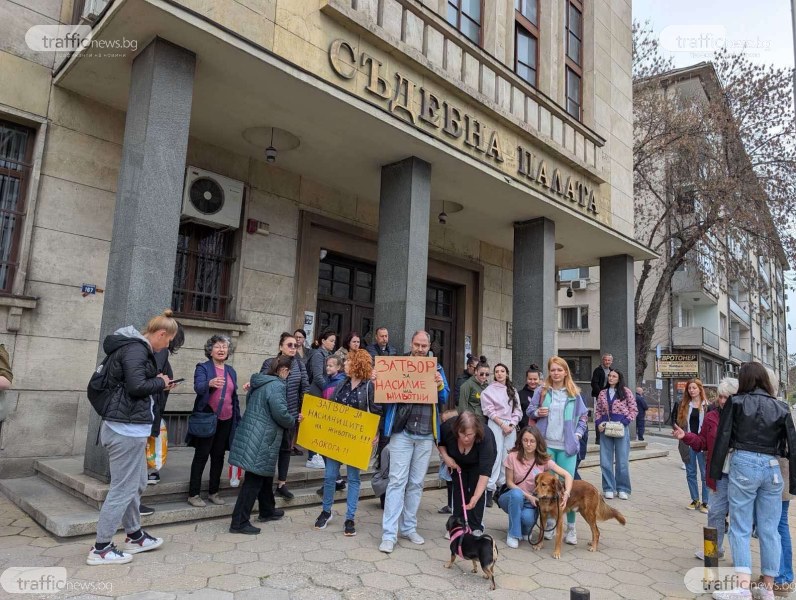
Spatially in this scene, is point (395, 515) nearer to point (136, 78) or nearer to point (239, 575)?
point (239, 575)

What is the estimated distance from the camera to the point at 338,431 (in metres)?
5.41

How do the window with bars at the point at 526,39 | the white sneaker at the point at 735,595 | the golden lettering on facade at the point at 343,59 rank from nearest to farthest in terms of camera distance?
the white sneaker at the point at 735,595 < the golden lettering on facade at the point at 343,59 < the window with bars at the point at 526,39

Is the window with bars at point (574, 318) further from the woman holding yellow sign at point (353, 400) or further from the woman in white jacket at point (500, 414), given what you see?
the woman holding yellow sign at point (353, 400)

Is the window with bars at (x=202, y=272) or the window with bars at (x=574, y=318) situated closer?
the window with bars at (x=202, y=272)

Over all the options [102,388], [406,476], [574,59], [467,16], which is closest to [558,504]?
[406,476]

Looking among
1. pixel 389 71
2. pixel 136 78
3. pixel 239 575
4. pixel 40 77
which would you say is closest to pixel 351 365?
pixel 239 575

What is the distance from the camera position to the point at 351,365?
18.1ft

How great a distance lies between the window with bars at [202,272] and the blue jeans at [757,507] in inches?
283

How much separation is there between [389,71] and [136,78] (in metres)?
3.40

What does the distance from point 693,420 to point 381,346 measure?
178 inches

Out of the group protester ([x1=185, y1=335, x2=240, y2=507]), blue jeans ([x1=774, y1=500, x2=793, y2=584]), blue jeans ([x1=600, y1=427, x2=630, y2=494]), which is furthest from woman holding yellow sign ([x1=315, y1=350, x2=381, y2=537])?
blue jeans ([x1=600, y1=427, x2=630, y2=494])

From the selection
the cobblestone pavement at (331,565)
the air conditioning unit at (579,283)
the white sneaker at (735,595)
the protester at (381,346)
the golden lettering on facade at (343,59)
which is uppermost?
the air conditioning unit at (579,283)

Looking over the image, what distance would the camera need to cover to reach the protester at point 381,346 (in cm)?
782

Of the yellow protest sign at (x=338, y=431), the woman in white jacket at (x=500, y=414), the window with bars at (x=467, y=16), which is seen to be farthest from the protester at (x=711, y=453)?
the window with bars at (x=467, y=16)
